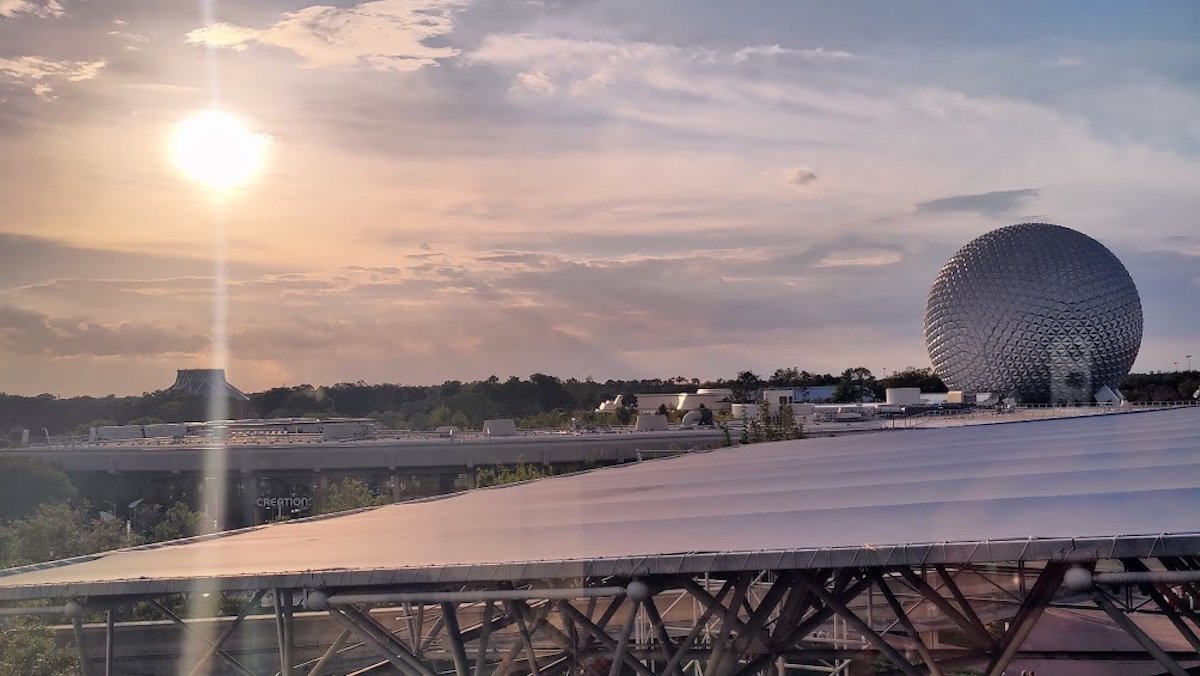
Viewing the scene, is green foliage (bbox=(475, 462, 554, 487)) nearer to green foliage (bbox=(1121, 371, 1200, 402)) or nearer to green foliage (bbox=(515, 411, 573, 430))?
green foliage (bbox=(515, 411, 573, 430))

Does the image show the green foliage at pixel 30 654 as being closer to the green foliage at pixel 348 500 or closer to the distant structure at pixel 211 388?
the green foliage at pixel 348 500

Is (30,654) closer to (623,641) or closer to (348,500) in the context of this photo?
(623,641)

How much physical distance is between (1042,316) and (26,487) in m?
68.5

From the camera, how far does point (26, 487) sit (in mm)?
59594

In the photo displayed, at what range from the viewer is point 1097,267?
92375 millimetres

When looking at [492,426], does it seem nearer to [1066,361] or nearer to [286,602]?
[1066,361]

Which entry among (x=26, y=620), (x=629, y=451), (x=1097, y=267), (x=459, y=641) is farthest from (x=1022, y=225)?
(x=459, y=641)

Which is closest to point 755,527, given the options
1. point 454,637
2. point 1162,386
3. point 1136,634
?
point 454,637

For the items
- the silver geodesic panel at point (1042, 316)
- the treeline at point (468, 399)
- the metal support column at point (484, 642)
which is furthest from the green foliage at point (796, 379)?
the metal support column at point (484, 642)

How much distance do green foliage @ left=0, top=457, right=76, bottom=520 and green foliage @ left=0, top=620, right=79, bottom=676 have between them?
33629mm

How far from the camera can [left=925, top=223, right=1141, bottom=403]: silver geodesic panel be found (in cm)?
9062

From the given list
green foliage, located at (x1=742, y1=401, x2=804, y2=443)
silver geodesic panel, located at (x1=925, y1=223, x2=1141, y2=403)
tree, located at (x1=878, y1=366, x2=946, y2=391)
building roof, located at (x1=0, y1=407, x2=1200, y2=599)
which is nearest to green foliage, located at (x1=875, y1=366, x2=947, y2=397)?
tree, located at (x1=878, y1=366, x2=946, y2=391)

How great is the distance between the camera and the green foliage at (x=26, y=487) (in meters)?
56.9

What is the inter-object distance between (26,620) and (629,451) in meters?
52.2
